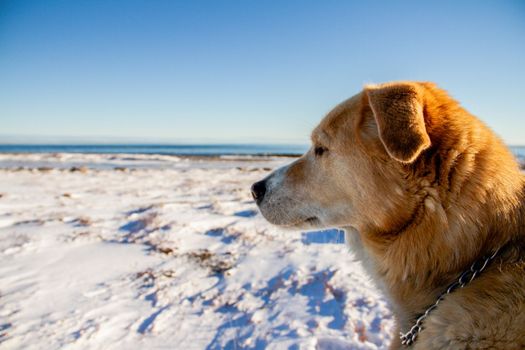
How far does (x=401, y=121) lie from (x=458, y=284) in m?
0.88

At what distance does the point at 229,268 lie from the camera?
15.5ft

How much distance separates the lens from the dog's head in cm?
186

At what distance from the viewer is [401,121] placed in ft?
6.04

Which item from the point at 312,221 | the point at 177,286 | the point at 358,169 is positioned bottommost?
the point at 177,286

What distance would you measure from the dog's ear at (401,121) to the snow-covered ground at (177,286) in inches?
76.7

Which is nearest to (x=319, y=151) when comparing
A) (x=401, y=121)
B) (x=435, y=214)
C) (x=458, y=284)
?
(x=401, y=121)

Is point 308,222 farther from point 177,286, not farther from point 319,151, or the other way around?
point 177,286

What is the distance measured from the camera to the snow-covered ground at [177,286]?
3.10 metres

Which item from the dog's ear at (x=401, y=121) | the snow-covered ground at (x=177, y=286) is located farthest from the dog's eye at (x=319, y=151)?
the snow-covered ground at (x=177, y=286)

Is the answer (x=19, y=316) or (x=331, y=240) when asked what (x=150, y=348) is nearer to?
(x=19, y=316)

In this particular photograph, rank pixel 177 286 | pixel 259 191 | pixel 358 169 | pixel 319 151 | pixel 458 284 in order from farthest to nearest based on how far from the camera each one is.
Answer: pixel 177 286
pixel 259 191
pixel 319 151
pixel 358 169
pixel 458 284

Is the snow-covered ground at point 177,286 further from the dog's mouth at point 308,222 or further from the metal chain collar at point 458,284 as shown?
the metal chain collar at point 458,284

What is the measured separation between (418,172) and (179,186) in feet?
37.5

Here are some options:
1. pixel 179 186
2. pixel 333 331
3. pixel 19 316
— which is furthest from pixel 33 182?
pixel 333 331
